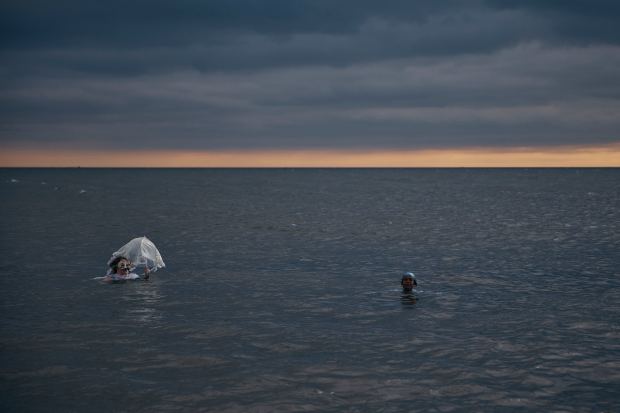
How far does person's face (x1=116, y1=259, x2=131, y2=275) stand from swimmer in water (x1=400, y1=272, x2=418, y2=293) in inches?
611

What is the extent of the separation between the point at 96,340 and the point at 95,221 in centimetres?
5022

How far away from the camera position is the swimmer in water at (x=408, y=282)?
91.4 ft

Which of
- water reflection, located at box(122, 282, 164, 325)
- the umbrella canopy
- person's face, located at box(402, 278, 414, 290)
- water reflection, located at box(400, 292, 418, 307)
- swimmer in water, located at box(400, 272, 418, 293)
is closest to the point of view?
water reflection, located at box(122, 282, 164, 325)

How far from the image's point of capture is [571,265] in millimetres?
37562

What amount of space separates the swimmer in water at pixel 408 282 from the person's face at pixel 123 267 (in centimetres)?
1551

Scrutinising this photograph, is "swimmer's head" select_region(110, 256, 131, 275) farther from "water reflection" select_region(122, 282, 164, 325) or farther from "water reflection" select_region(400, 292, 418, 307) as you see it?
"water reflection" select_region(400, 292, 418, 307)

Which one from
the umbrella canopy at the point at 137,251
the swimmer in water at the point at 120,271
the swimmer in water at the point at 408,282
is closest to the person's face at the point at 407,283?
the swimmer in water at the point at 408,282

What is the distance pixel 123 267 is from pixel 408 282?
52.4ft

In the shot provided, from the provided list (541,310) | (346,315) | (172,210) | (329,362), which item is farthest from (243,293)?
(172,210)

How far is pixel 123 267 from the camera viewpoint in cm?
3181

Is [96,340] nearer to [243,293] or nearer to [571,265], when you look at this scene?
[243,293]

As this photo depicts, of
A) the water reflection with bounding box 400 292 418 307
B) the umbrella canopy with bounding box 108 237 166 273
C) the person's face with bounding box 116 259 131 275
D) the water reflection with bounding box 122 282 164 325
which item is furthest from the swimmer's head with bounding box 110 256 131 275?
the water reflection with bounding box 400 292 418 307

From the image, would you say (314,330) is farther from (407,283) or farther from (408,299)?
(407,283)

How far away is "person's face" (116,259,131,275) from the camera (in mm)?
31672
